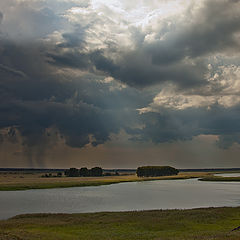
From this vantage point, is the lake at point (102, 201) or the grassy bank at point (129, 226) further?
the lake at point (102, 201)

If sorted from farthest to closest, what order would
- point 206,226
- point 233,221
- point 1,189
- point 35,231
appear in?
A: 1. point 1,189
2. point 233,221
3. point 206,226
4. point 35,231

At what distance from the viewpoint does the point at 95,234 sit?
34.2 m

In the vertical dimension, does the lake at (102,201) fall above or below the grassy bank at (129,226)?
below

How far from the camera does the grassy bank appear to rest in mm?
32469

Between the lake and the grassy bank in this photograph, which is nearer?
the grassy bank

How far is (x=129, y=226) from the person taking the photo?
39.4m

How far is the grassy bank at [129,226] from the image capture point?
107 feet

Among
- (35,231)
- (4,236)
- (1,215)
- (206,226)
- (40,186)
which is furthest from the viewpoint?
(40,186)

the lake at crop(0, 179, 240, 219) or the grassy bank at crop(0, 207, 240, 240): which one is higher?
the grassy bank at crop(0, 207, 240, 240)

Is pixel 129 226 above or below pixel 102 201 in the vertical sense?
above

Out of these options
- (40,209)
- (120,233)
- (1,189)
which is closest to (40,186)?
(1,189)

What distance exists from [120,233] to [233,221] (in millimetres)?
17429

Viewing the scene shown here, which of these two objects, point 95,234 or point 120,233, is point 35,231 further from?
point 120,233

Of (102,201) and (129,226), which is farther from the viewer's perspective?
(102,201)
